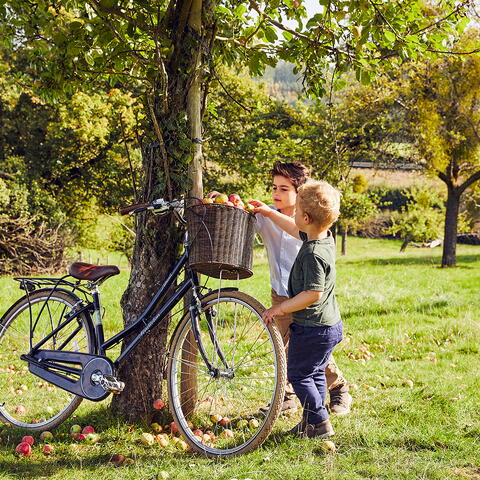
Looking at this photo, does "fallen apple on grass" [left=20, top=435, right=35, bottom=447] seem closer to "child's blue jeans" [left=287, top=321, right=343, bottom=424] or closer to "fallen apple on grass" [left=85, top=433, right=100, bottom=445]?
"fallen apple on grass" [left=85, top=433, right=100, bottom=445]

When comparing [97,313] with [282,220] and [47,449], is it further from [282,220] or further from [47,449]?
[282,220]

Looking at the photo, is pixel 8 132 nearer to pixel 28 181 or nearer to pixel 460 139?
pixel 28 181

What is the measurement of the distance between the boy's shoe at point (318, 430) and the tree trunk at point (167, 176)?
1.04m

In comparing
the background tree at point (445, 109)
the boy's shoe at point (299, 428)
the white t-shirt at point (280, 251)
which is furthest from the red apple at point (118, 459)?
the background tree at point (445, 109)

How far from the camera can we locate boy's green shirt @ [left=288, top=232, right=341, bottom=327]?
3.30 metres

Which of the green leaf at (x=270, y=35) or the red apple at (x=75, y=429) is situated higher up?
the green leaf at (x=270, y=35)

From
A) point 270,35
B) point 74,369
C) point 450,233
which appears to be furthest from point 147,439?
point 450,233

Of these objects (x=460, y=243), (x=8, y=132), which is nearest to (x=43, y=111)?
(x=8, y=132)

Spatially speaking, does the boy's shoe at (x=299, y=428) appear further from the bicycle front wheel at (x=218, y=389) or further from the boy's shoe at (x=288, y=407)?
the boy's shoe at (x=288, y=407)

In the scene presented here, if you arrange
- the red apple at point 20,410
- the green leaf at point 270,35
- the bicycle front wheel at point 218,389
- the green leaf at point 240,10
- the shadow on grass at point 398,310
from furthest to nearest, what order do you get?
the shadow on grass at point 398,310
the green leaf at point 240,10
the green leaf at point 270,35
the red apple at point 20,410
the bicycle front wheel at point 218,389

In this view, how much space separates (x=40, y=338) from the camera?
392cm

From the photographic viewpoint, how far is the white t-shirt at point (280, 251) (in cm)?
403

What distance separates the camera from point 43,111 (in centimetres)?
1798

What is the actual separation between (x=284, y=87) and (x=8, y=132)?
148756 millimetres
